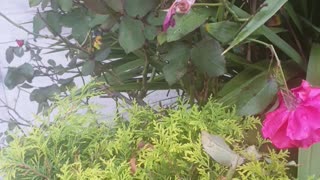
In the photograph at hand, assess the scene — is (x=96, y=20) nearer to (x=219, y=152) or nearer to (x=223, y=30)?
(x=223, y=30)

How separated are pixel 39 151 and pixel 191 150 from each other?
6.4 inches

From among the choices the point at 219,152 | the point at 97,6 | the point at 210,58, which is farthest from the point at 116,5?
the point at 219,152

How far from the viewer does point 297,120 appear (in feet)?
1.81

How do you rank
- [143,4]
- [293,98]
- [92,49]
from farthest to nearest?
1. [92,49]
2. [143,4]
3. [293,98]

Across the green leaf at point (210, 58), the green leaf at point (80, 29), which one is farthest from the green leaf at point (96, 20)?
the green leaf at point (210, 58)

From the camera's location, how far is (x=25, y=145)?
0.60 metres

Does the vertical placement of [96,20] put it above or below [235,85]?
above

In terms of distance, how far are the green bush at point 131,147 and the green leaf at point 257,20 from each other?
0.09 metres

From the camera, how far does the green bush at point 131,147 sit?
1.83 feet

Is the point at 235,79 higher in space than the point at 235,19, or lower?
lower

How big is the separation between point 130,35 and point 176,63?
2.7 inches

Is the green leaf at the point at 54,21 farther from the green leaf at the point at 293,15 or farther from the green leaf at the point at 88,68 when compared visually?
the green leaf at the point at 293,15

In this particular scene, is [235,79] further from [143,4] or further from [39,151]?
[39,151]

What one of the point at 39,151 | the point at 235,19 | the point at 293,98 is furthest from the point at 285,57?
the point at 39,151
